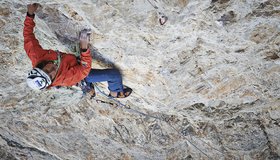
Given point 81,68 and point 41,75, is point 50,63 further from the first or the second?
point 81,68

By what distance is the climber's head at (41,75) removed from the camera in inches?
157

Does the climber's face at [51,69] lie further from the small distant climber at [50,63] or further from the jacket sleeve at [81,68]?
the jacket sleeve at [81,68]

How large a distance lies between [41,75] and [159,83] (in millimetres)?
2155

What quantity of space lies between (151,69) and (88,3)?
5.23ft

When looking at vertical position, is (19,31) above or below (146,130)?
above

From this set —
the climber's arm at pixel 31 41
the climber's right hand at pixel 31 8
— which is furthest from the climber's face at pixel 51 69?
the climber's right hand at pixel 31 8

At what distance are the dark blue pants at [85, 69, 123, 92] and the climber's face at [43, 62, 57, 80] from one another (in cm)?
93

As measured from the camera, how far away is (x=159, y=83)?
546cm

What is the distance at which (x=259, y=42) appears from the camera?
4.25 m

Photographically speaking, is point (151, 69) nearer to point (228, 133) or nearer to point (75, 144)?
point (228, 133)

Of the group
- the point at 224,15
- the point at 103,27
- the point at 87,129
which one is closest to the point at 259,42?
the point at 224,15

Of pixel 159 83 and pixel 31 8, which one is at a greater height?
pixel 31 8

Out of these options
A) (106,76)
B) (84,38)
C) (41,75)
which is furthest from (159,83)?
(41,75)

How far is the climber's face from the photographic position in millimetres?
4102
